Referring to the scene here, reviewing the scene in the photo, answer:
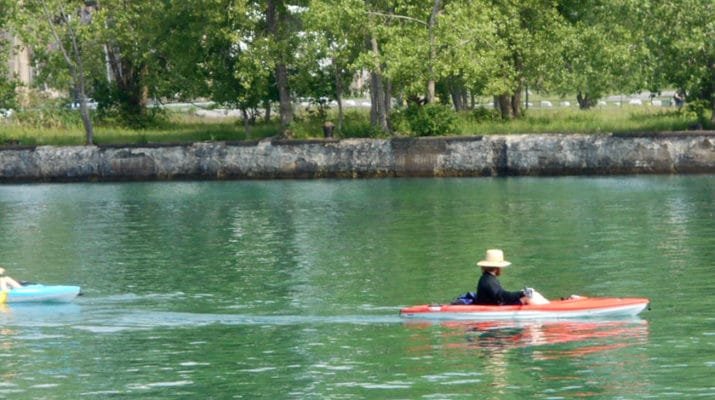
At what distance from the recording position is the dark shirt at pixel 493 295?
31.6 meters

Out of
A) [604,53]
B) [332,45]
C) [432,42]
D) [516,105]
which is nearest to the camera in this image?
[432,42]

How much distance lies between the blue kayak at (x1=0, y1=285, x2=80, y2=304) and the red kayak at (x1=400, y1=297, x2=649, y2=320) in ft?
27.5

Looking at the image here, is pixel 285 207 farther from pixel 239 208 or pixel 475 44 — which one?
pixel 475 44

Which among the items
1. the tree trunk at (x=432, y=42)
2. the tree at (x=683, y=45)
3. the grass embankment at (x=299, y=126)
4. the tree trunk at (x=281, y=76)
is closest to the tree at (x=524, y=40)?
the grass embankment at (x=299, y=126)

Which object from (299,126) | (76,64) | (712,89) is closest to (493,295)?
(712,89)

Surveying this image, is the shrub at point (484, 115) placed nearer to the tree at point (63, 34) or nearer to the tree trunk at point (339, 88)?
the tree trunk at point (339, 88)

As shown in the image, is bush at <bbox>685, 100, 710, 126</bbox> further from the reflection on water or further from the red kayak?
the reflection on water

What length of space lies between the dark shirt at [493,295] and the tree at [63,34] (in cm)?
5177

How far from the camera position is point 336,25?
7519 centimetres

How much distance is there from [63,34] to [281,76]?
1134 centimetres

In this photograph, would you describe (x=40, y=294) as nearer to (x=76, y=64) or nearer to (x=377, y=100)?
(x=377, y=100)

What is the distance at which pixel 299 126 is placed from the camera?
81.2 m

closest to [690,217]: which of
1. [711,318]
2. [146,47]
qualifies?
[711,318]

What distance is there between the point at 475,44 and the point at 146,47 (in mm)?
18142
